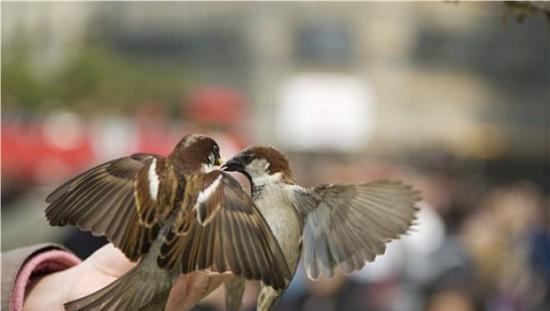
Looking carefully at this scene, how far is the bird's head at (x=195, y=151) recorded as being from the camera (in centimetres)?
195

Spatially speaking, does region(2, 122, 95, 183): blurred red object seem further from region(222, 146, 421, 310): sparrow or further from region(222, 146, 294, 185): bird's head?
region(222, 146, 294, 185): bird's head

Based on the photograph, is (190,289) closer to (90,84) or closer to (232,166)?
(232,166)

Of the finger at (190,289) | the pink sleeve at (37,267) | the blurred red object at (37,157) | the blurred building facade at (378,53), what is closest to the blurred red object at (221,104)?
the blurred building facade at (378,53)

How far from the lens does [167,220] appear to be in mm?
1891

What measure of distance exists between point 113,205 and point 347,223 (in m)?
0.45

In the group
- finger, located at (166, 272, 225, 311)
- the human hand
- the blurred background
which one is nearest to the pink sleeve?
the human hand

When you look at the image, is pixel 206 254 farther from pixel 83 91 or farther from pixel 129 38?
pixel 129 38

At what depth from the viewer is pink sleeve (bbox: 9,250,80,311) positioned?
2.57 metres

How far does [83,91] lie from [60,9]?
903 cm

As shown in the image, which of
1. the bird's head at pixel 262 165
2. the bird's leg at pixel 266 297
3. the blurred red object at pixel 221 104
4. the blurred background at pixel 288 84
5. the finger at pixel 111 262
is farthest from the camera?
the blurred red object at pixel 221 104

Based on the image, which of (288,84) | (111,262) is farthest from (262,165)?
(288,84)

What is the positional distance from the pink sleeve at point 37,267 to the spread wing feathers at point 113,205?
0.61 m

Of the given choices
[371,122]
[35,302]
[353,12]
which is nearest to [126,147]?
[35,302]

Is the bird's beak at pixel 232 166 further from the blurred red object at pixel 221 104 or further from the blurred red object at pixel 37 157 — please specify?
the blurred red object at pixel 221 104
